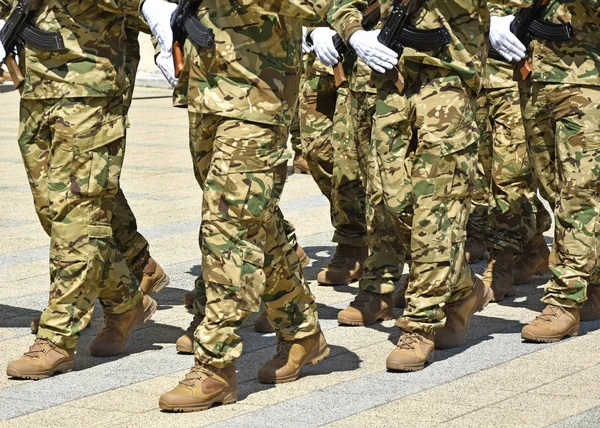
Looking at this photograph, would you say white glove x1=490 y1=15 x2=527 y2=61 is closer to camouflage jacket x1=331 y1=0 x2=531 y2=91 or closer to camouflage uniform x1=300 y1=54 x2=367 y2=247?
camouflage jacket x1=331 y1=0 x2=531 y2=91

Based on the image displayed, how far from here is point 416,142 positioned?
18.9 feet

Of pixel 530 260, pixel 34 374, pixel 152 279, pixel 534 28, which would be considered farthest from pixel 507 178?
pixel 34 374

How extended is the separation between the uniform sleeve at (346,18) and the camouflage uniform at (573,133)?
2.90ft

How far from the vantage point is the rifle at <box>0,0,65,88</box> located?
5590mm

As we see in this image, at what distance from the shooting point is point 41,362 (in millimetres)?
5547

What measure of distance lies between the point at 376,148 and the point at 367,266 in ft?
3.02

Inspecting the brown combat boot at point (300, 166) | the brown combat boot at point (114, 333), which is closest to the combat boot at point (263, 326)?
the brown combat boot at point (114, 333)

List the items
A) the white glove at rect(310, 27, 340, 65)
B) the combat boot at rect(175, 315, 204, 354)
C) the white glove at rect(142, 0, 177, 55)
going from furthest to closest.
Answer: the white glove at rect(310, 27, 340, 65)
the combat boot at rect(175, 315, 204, 354)
the white glove at rect(142, 0, 177, 55)

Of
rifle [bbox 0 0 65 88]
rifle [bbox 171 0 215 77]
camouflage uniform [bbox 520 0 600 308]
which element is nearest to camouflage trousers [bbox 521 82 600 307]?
camouflage uniform [bbox 520 0 600 308]

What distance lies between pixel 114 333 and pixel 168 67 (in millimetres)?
1283

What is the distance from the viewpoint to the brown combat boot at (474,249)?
311 inches

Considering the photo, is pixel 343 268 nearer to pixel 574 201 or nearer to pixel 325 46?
pixel 325 46

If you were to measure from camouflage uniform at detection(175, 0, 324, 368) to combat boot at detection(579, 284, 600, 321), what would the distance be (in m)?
2.10

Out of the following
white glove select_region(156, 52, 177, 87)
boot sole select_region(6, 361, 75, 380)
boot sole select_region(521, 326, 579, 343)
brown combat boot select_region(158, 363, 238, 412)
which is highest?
white glove select_region(156, 52, 177, 87)
